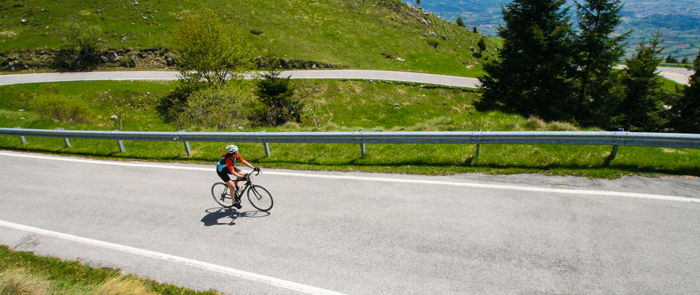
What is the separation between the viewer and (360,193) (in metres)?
7.91

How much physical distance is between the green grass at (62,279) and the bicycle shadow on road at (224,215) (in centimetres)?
188

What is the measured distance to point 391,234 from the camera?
624 centimetres

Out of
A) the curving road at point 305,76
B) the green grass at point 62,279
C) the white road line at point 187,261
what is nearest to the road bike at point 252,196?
the white road line at point 187,261

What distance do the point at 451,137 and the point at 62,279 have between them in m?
9.29

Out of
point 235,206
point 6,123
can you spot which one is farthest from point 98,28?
point 235,206

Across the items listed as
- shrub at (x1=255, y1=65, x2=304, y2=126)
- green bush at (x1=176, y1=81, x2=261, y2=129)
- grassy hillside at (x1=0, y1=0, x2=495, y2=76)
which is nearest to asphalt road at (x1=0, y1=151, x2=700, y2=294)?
green bush at (x1=176, y1=81, x2=261, y2=129)

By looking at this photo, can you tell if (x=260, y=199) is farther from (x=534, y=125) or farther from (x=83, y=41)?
(x=83, y=41)

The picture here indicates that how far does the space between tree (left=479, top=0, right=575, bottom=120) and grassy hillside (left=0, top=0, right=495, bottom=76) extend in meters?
19.5

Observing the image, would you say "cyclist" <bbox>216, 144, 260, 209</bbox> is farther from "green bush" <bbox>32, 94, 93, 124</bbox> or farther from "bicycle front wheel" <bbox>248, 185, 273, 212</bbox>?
"green bush" <bbox>32, 94, 93, 124</bbox>

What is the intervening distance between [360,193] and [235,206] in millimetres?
3094

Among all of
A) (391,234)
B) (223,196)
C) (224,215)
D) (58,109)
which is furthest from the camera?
(58,109)

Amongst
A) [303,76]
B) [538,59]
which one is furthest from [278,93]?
[538,59]

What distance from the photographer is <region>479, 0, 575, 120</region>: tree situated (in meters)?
21.3

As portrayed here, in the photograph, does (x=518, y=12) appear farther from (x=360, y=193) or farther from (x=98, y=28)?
(x=98, y=28)
